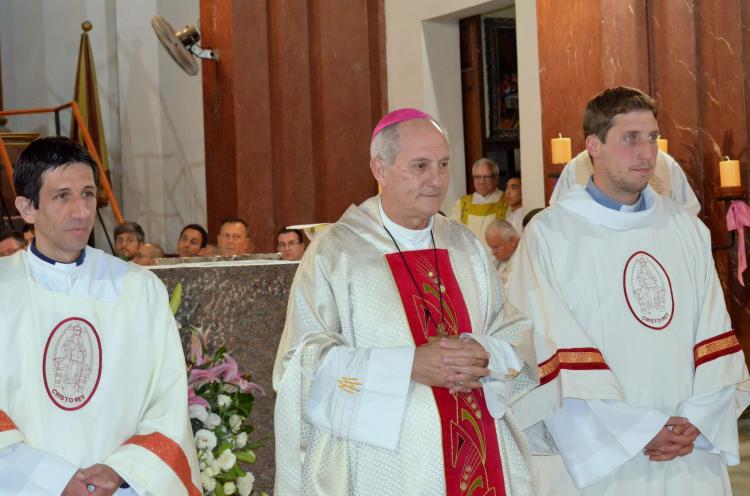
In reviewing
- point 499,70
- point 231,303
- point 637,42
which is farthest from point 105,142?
point 231,303

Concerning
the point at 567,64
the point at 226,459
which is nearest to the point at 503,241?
the point at 567,64

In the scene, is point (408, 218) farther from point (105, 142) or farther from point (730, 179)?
point (105, 142)

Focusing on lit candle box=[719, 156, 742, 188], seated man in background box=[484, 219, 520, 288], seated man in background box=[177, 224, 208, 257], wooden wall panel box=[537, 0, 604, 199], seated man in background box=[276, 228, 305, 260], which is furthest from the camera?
seated man in background box=[177, 224, 208, 257]

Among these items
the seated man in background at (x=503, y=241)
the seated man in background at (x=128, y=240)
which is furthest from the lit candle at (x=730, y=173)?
the seated man in background at (x=128, y=240)

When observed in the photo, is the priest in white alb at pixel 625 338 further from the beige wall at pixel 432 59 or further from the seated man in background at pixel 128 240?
the beige wall at pixel 432 59

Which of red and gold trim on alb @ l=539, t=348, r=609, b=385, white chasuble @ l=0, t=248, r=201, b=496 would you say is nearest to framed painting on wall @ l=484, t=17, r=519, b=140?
red and gold trim on alb @ l=539, t=348, r=609, b=385

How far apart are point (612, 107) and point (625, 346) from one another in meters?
0.78

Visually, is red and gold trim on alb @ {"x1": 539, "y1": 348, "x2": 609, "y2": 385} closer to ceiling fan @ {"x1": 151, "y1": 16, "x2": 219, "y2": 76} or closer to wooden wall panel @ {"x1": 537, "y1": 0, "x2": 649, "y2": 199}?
wooden wall panel @ {"x1": 537, "y1": 0, "x2": 649, "y2": 199}

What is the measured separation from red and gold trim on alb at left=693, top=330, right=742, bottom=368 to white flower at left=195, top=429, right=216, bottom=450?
1569mm

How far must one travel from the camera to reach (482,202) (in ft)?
32.5

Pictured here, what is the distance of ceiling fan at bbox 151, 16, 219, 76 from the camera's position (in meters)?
10.6

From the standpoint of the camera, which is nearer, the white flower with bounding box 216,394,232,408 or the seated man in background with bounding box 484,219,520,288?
the white flower with bounding box 216,394,232,408

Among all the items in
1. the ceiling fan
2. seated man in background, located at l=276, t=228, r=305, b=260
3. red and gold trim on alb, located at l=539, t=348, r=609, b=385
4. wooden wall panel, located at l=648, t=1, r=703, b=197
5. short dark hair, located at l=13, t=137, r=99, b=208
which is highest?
the ceiling fan

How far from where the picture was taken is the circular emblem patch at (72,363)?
3250 millimetres
